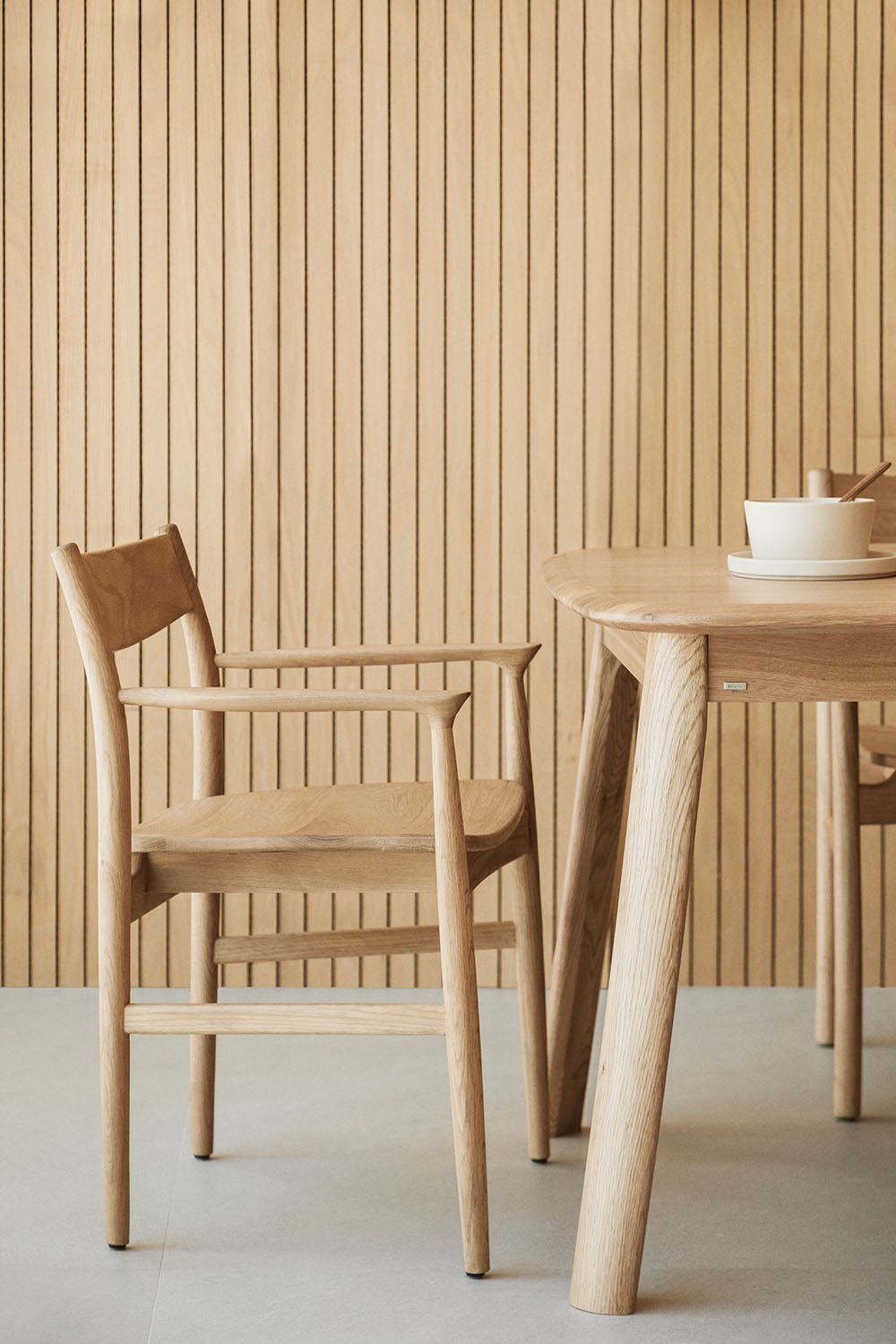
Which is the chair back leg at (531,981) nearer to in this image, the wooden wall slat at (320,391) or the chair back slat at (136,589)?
the chair back slat at (136,589)

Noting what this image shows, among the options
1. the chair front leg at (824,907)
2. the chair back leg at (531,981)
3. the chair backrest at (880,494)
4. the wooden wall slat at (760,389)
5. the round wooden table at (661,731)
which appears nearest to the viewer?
the round wooden table at (661,731)

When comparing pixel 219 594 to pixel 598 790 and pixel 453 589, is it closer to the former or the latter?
pixel 453 589

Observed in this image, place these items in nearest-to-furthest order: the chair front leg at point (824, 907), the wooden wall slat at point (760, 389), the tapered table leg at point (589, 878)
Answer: the tapered table leg at point (589, 878) → the chair front leg at point (824, 907) → the wooden wall slat at point (760, 389)

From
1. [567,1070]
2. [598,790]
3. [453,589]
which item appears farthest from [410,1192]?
[453,589]

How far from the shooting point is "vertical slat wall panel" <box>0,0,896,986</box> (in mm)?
2844

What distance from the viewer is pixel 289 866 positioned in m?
1.78

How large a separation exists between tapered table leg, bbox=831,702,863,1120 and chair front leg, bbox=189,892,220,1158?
886 mm

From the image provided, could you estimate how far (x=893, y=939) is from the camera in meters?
2.93

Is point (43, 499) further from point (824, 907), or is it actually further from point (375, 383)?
point (824, 907)

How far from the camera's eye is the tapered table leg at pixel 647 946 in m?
1.49

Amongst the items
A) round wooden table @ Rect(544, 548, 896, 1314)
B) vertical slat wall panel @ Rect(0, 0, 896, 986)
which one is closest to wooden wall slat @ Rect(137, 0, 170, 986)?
vertical slat wall panel @ Rect(0, 0, 896, 986)

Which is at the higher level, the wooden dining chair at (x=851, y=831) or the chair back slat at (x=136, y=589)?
the chair back slat at (x=136, y=589)

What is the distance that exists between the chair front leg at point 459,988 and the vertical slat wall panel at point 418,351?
1.23 m

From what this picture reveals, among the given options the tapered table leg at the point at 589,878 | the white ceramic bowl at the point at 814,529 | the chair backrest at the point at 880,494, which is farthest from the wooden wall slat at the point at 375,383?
the white ceramic bowl at the point at 814,529
